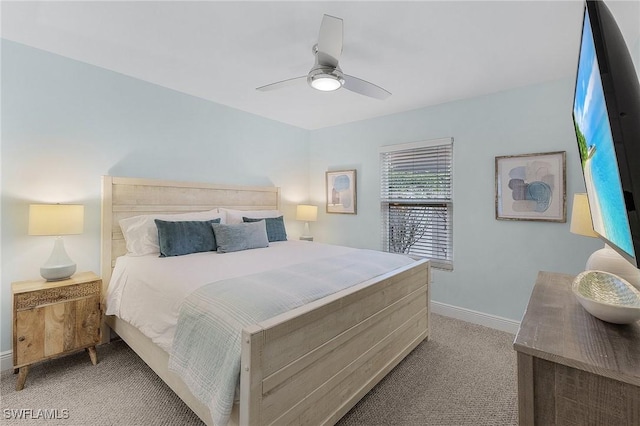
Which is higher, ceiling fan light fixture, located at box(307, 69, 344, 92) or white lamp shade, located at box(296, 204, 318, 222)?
ceiling fan light fixture, located at box(307, 69, 344, 92)

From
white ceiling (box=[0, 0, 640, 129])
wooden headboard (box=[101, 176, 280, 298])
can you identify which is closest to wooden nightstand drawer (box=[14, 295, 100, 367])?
wooden headboard (box=[101, 176, 280, 298])

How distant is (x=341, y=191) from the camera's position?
4270 mm

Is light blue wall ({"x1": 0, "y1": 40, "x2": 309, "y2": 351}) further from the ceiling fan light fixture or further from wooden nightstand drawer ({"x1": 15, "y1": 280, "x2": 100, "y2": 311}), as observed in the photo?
the ceiling fan light fixture

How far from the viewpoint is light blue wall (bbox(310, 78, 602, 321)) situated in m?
2.64

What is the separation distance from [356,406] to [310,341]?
0.75 metres

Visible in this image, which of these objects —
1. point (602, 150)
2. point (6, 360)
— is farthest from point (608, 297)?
point (6, 360)

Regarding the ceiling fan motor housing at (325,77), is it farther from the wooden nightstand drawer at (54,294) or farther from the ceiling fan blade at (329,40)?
the wooden nightstand drawer at (54,294)

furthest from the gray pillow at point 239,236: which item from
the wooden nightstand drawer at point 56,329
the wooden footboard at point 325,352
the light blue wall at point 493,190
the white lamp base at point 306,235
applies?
the light blue wall at point 493,190

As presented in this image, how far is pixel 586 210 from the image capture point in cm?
189

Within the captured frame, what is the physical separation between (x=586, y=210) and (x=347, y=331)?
5.72ft

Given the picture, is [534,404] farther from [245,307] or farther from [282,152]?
[282,152]

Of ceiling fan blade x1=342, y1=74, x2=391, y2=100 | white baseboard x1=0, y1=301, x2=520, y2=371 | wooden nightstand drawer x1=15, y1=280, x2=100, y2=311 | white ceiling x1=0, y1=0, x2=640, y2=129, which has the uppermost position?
white ceiling x1=0, y1=0, x2=640, y2=129

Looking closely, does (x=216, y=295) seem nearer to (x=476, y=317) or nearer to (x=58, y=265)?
(x=58, y=265)

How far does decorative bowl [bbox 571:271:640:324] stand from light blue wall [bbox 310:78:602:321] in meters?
1.86
